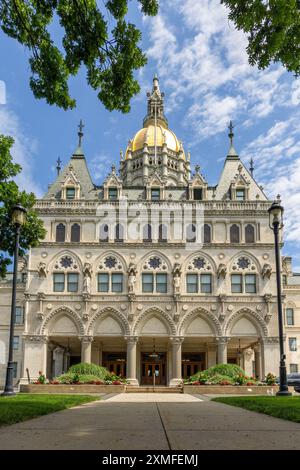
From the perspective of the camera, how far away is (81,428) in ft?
27.7

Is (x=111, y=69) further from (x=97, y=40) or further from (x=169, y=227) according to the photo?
(x=169, y=227)

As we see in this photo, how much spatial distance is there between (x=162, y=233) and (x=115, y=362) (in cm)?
1493

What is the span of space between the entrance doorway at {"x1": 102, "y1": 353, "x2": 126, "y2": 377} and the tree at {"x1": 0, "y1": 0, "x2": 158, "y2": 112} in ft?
144

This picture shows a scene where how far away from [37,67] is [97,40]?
1783 mm

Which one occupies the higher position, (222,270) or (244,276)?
(222,270)

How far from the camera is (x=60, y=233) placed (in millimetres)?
50219

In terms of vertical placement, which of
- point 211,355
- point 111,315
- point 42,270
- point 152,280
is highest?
point 42,270

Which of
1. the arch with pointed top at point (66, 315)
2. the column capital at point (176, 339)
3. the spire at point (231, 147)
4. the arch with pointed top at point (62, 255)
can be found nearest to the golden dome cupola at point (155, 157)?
the spire at point (231, 147)

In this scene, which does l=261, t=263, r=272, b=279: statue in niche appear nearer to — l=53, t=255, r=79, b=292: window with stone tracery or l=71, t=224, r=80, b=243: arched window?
l=53, t=255, r=79, b=292: window with stone tracery

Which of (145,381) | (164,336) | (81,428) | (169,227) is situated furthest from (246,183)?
(81,428)

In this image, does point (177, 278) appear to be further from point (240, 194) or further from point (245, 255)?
point (240, 194)

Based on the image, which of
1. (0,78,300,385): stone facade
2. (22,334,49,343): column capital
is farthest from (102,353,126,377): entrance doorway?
(22,334,49,343): column capital

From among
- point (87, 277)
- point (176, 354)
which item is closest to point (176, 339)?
point (176, 354)

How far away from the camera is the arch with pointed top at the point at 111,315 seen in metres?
47.3
